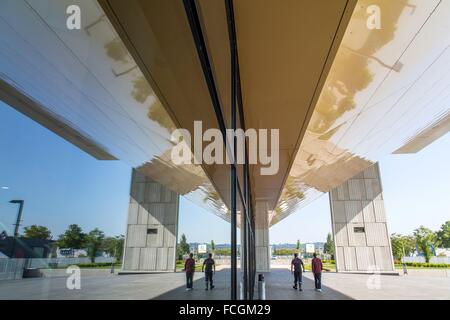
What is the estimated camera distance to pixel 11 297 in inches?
20.6

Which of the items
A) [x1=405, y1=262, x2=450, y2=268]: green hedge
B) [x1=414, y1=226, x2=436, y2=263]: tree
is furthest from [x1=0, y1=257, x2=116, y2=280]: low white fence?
[x1=414, y1=226, x2=436, y2=263]: tree

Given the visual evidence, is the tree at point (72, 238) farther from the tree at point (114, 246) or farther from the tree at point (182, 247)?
the tree at point (182, 247)

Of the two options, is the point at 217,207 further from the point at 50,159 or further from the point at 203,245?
the point at 50,159

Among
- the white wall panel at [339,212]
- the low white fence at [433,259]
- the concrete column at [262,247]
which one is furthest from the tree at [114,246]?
the low white fence at [433,259]

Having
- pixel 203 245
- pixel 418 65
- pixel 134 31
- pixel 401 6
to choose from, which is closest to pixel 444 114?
pixel 418 65

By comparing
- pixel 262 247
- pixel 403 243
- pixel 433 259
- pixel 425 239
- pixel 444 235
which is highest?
pixel 444 235

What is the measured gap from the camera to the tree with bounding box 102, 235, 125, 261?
0.86m

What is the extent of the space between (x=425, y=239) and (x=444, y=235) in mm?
4828

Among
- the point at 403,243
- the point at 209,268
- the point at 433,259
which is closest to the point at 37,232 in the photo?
the point at 209,268

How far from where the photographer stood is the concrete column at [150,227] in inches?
45.3

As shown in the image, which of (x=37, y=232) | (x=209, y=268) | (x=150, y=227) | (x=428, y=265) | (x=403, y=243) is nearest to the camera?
(x=37, y=232)

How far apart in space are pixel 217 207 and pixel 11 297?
269cm

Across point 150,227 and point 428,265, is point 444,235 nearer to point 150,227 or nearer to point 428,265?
point 428,265

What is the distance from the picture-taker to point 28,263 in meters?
0.56
